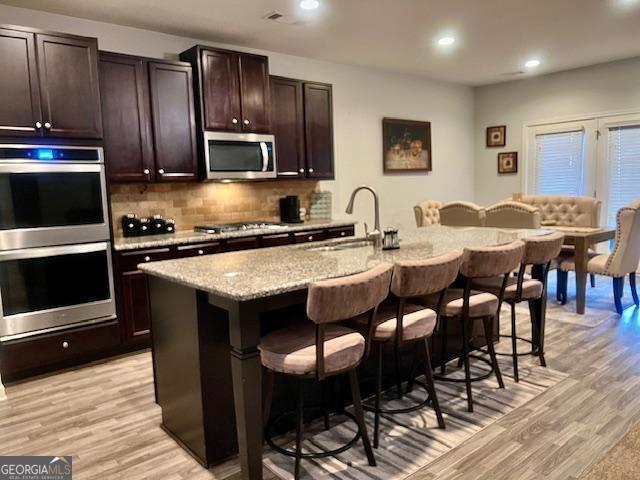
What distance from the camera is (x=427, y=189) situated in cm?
723

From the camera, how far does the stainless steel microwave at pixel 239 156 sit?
4414mm

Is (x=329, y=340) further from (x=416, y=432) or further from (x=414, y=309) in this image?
(x=416, y=432)

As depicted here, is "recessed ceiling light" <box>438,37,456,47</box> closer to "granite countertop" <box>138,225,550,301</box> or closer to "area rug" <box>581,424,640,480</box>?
"granite countertop" <box>138,225,550,301</box>

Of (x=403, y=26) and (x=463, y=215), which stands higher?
(x=403, y=26)

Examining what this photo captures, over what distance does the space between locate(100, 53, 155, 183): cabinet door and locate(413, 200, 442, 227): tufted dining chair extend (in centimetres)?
345

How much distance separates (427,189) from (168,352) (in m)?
5.50

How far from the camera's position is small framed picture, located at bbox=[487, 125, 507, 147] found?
7.58 metres

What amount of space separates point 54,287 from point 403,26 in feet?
12.4

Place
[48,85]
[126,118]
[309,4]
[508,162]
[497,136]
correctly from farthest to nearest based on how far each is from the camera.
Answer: [497,136] < [508,162] < [126,118] < [309,4] < [48,85]

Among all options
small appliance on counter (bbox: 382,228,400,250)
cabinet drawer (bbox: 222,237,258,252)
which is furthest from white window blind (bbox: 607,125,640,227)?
cabinet drawer (bbox: 222,237,258,252)

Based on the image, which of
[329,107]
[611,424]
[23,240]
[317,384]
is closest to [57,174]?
[23,240]

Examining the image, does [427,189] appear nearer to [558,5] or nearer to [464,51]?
[464,51]

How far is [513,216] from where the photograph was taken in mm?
5098

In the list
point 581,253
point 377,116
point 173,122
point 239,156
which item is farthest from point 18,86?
point 581,253
